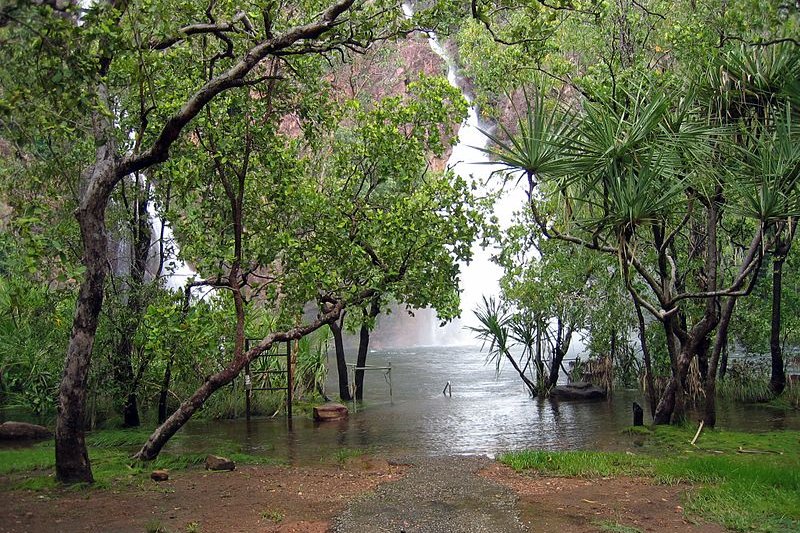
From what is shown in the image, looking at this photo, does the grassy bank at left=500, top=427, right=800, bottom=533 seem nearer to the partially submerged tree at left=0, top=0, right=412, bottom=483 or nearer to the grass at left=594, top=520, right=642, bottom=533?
the grass at left=594, top=520, right=642, bottom=533

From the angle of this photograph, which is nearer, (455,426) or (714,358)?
(714,358)

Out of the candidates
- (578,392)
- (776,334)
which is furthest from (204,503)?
(776,334)

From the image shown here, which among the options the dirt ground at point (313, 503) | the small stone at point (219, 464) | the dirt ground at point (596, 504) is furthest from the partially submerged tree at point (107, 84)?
the dirt ground at point (596, 504)

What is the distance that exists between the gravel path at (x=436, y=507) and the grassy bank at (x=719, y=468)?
114cm

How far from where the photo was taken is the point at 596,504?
277 inches

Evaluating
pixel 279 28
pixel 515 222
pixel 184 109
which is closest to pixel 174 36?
pixel 184 109

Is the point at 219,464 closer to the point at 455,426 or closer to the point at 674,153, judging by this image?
the point at 455,426

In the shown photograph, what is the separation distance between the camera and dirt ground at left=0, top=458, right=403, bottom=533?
21.2 feet

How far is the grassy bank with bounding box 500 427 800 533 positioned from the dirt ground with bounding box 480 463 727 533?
Result: 0.77 ft

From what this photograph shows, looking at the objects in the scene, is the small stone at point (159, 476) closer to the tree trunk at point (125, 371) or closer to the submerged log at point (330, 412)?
the tree trunk at point (125, 371)

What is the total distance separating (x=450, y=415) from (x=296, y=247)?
6841 mm

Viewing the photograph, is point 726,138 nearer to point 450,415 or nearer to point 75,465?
point 450,415

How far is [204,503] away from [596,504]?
13.0ft

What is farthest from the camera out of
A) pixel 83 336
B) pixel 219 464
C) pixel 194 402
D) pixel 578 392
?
pixel 578 392
